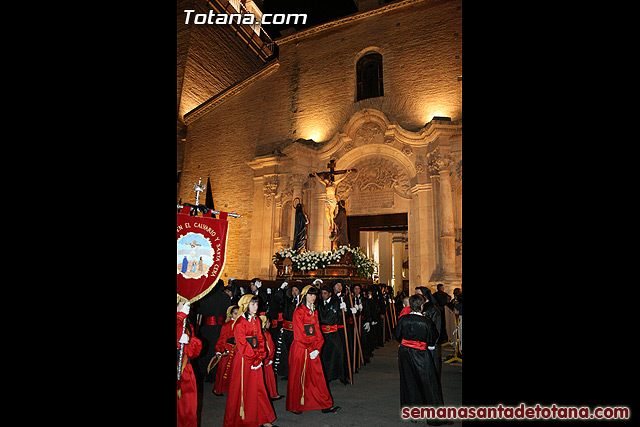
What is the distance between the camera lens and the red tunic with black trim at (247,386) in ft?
14.6

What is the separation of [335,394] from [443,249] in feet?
24.7

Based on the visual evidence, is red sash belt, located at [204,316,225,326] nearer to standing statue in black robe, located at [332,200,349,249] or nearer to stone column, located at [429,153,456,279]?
standing statue in black robe, located at [332,200,349,249]

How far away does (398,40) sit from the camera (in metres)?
15.8

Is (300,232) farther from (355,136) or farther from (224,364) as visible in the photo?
(224,364)

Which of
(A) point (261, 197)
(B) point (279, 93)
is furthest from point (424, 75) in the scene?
(A) point (261, 197)

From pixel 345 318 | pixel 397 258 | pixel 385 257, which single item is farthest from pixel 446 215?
pixel 397 258

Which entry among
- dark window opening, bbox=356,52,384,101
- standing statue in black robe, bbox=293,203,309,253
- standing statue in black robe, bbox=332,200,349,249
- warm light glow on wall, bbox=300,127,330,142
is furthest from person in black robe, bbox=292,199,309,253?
dark window opening, bbox=356,52,384,101

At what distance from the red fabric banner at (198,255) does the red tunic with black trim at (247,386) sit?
100 centimetres

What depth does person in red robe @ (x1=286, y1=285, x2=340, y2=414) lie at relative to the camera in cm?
530

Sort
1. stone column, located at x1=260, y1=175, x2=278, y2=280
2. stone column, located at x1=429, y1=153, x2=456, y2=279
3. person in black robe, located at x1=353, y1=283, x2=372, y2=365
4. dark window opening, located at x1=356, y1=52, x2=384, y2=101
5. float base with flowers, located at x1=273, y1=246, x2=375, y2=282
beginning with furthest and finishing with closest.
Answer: dark window opening, located at x1=356, y1=52, x2=384, y2=101 → stone column, located at x1=260, y1=175, x2=278, y2=280 → stone column, located at x1=429, y1=153, x2=456, y2=279 → float base with flowers, located at x1=273, y1=246, x2=375, y2=282 → person in black robe, located at x1=353, y1=283, x2=372, y2=365

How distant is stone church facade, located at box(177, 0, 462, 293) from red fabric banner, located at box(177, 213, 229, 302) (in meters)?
9.89

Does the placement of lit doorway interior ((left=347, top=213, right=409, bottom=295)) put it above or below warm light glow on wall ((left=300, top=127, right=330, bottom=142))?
below

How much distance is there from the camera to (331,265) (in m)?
11.3

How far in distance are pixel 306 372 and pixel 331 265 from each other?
599cm
